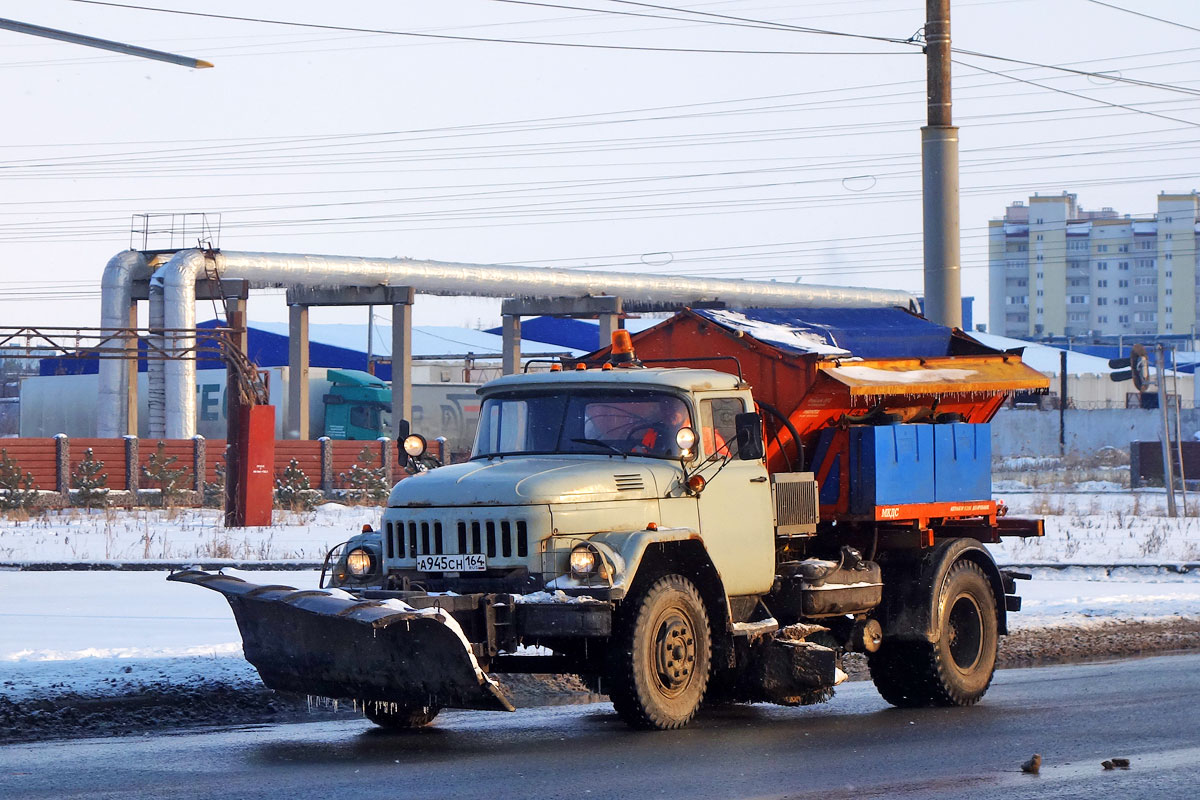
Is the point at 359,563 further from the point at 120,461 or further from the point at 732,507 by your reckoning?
the point at 120,461

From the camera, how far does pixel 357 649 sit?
8.93m

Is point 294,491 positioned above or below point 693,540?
above

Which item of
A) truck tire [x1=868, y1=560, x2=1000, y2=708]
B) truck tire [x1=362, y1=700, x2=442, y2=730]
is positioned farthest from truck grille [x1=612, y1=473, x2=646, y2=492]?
truck tire [x1=868, y1=560, x2=1000, y2=708]

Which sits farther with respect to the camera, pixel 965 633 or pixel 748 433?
pixel 965 633

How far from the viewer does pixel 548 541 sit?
9.17m

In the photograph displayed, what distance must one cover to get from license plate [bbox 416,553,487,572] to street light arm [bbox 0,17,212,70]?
5.42m

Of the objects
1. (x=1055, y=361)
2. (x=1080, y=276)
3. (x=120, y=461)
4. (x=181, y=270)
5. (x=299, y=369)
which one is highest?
(x=1080, y=276)

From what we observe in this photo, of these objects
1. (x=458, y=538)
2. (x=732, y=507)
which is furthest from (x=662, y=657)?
(x=458, y=538)

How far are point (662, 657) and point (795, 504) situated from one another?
78.7 inches

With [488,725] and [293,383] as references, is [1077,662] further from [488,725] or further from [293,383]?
[293,383]

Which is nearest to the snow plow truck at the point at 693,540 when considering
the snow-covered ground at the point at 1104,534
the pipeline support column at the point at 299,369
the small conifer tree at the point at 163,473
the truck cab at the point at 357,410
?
the snow-covered ground at the point at 1104,534

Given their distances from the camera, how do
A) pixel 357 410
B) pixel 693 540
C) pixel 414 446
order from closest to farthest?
pixel 693 540 < pixel 414 446 < pixel 357 410

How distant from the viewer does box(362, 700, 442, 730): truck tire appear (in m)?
10.1

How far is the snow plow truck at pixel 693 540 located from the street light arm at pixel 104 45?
432cm
